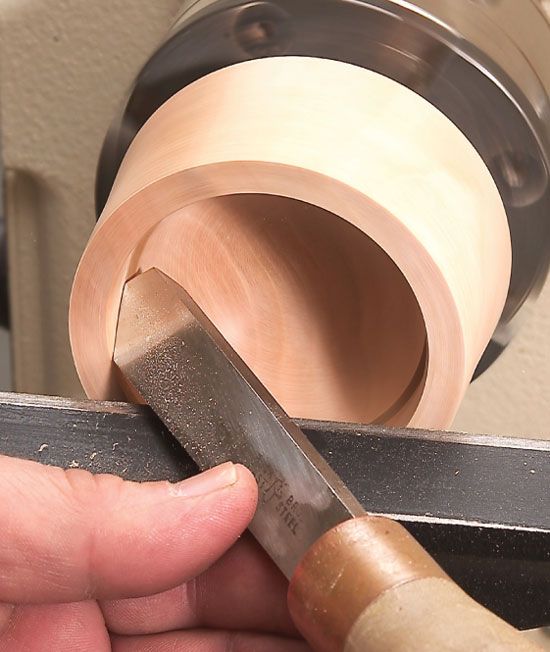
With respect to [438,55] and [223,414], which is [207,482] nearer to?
[223,414]

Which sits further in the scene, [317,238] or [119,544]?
[317,238]

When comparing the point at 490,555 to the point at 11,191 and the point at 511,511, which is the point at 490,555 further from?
the point at 11,191

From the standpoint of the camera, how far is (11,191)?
0.57 metres

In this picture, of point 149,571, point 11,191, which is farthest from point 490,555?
point 11,191

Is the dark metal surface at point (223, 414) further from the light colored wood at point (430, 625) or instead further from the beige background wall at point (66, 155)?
the beige background wall at point (66, 155)

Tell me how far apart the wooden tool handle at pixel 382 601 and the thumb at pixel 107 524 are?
0.17ft

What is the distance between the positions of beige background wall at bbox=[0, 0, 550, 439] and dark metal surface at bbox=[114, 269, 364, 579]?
0.19 metres

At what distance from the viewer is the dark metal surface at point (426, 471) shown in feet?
1.07

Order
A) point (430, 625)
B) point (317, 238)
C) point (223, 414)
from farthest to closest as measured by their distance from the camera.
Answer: point (317, 238)
point (223, 414)
point (430, 625)

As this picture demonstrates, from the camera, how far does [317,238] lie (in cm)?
44

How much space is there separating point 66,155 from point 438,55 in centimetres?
27

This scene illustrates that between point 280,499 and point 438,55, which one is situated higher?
point 438,55

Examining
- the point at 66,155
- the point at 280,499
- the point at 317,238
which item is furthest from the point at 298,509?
the point at 66,155

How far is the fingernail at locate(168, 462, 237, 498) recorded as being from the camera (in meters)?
0.32
